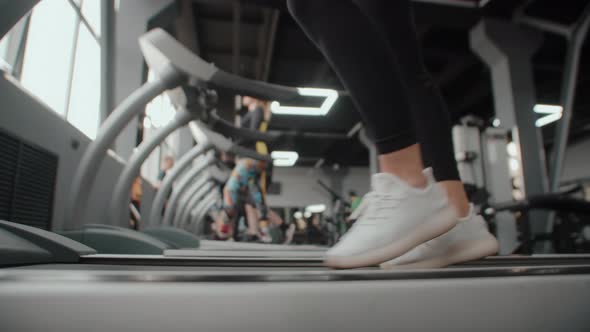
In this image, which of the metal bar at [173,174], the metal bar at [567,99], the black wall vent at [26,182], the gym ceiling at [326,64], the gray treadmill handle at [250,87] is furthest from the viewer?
the gym ceiling at [326,64]

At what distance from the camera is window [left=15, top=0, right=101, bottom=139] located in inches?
67.1

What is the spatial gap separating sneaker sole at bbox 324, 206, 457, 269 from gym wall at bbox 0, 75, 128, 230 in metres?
1.11

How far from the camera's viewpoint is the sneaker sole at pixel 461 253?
0.76 m

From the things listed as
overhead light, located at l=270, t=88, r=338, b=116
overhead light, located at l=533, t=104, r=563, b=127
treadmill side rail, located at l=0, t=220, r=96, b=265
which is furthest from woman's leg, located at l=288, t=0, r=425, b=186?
overhead light, located at l=533, t=104, r=563, b=127

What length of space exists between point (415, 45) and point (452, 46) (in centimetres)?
596

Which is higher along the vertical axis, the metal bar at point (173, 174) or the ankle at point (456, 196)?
the metal bar at point (173, 174)

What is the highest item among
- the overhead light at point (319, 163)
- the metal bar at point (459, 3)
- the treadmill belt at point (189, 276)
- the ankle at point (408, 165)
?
the metal bar at point (459, 3)

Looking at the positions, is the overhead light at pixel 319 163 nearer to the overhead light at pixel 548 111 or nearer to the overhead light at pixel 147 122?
the overhead light at pixel 548 111

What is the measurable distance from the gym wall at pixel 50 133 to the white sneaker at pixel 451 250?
1203 millimetres

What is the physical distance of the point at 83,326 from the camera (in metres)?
0.35

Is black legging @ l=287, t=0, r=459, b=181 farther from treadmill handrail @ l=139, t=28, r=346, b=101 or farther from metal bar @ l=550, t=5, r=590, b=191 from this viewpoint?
metal bar @ l=550, t=5, r=590, b=191

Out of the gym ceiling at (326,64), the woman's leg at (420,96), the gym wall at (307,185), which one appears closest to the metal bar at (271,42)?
the gym ceiling at (326,64)

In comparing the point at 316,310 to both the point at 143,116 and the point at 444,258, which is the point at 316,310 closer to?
the point at 444,258

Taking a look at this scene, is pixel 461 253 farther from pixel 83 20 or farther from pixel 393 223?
pixel 83 20
